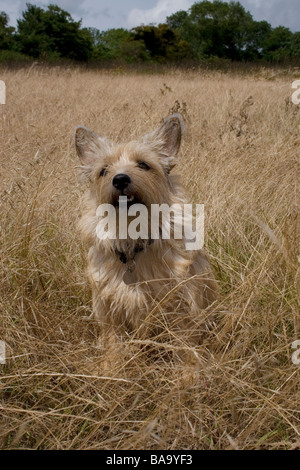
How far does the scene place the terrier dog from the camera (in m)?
2.35

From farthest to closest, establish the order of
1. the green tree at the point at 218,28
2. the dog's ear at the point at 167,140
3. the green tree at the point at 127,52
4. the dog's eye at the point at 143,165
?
the green tree at the point at 218,28, the green tree at the point at 127,52, the dog's ear at the point at 167,140, the dog's eye at the point at 143,165

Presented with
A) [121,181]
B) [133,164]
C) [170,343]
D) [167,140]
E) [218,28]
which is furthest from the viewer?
[218,28]

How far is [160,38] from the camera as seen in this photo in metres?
31.7

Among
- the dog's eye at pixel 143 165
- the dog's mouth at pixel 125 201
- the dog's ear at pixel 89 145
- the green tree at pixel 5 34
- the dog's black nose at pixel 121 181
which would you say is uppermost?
the green tree at pixel 5 34

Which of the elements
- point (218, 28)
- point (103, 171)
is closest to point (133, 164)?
point (103, 171)

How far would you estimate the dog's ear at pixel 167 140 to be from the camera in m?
2.60

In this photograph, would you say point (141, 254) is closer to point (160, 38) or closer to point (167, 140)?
point (167, 140)

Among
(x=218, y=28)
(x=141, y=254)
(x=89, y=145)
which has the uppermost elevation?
(x=218, y=28)

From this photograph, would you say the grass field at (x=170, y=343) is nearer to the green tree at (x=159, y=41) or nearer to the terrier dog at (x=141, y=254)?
the terrier dog at (x=141, y=254)

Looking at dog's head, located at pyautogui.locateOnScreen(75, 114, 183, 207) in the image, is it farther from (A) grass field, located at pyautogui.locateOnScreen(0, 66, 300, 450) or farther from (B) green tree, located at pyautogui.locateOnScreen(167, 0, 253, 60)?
(B) green tree, located at pyautogui.locateOnScreen(167, 0, 253, 60)

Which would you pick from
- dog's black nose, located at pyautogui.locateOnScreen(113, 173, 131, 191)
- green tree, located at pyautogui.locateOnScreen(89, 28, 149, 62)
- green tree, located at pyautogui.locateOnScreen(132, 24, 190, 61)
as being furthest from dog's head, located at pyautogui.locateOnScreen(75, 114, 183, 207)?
green tree, located at pyautogui.locateOnScreen(132, 24, 190, 61)

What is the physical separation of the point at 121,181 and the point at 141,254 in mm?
452

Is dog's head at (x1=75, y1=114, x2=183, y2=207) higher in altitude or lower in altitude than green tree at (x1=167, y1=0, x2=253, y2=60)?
lower

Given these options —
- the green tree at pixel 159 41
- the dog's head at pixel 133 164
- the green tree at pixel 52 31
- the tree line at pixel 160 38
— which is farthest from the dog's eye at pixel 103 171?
the green tree at pixel 159 41
